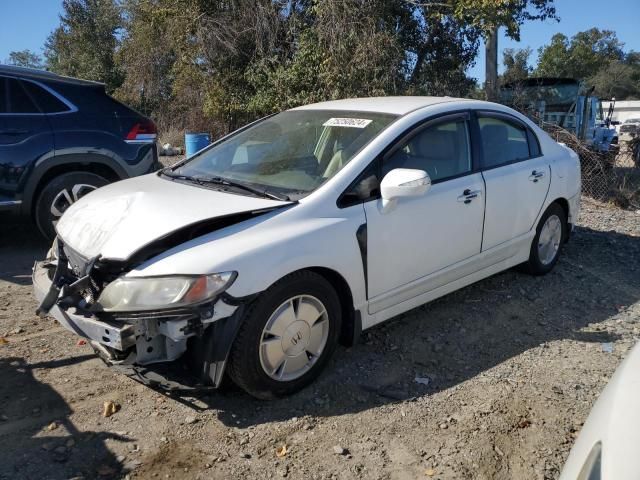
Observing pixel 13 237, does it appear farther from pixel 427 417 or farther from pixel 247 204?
pixel 427 417

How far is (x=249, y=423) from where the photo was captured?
2.95 metres

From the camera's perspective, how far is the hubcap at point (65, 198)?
18.3ft

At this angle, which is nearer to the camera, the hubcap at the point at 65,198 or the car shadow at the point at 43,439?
the car shadow at the point at 43,439

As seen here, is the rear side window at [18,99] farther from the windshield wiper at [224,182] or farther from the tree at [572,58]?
the tree at [572,58]

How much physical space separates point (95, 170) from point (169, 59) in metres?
14.2

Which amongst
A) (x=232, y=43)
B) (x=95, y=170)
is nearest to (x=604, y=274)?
(x=95, y=170)

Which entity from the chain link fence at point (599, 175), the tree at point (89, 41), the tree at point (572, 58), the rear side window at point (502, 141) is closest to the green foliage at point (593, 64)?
the tree at point (572, 58)

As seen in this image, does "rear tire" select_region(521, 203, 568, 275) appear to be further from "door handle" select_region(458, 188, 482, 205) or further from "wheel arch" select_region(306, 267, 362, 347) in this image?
"wheel arch" select_region(306, 267, 362, 347)

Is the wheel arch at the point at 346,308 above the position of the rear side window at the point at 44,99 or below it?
below

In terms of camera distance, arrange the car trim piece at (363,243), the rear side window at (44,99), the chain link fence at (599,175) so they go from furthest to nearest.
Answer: the chain link fence at (599,175) → the rear side window at (44,99) → the car trim piece at (363,243)

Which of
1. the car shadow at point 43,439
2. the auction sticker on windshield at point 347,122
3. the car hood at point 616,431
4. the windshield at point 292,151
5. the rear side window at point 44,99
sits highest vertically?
the rear side window at point 44,99

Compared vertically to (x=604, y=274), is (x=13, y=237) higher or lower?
higher

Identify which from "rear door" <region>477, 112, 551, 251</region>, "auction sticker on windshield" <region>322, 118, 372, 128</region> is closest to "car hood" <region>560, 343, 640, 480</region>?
"auction sticker on windshield" <region>322, 118, 372, 128</region>

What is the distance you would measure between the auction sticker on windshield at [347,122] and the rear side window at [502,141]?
3.54 ft
